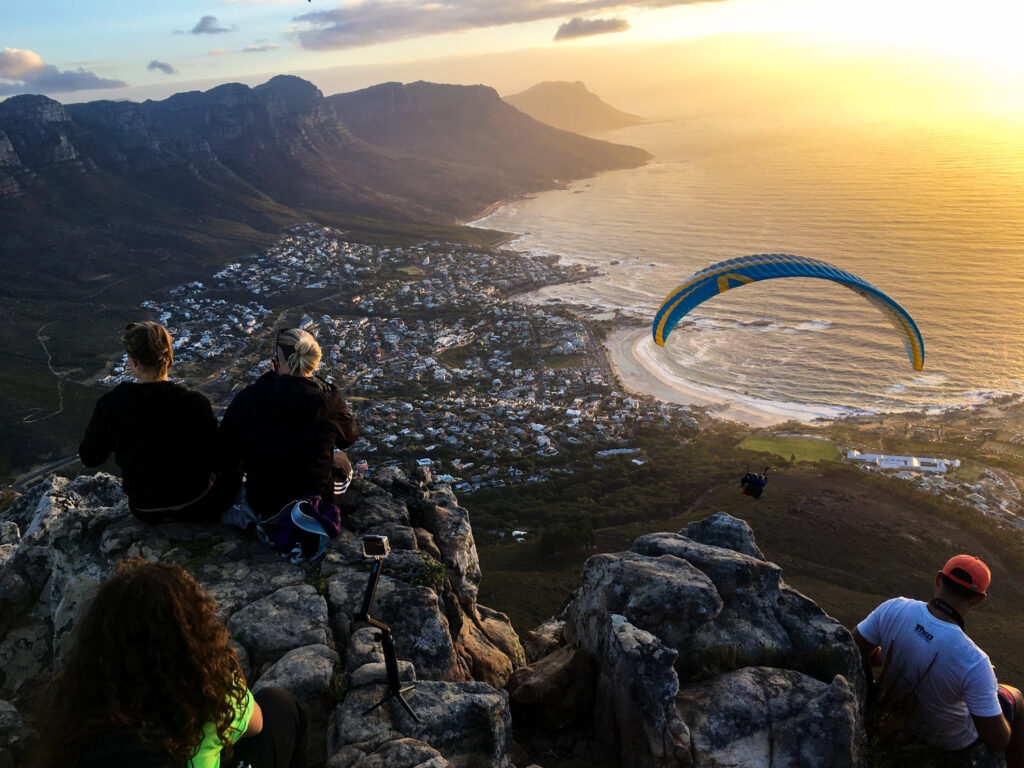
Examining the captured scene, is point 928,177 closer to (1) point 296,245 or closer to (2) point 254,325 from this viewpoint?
(1) point 296,245

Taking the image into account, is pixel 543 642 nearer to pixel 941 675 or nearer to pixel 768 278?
pixel 941 675

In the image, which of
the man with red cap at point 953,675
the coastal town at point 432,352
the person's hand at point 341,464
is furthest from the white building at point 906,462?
the person's hand at point 341,464

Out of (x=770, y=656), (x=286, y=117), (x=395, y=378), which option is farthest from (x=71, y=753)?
(x=286, y=117)

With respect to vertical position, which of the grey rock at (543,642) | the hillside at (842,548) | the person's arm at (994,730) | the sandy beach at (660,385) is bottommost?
the sandy beach at (660,385)

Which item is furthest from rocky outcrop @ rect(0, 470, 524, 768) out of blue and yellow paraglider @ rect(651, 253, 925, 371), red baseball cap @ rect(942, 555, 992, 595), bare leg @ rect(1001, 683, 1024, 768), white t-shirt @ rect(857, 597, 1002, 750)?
blue and yellow paraglider @ rect(651, 253, 925, 371)

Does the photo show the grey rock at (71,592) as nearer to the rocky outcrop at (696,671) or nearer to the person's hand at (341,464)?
the person's hand at (341,464)

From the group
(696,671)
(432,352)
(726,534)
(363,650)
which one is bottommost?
(432,352)

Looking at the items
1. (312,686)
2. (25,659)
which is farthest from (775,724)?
(25,659)
